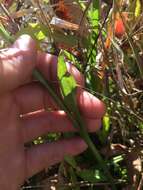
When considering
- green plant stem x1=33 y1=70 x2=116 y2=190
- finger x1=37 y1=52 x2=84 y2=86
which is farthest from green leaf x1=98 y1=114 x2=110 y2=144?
finger x1=37 y1=52 x2=84 y2=86

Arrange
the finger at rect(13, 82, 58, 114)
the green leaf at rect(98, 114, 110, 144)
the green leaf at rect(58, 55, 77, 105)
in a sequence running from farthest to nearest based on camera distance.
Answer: the green leaf at rect(98, 114, 110, 144), the finger at rect(13, 82, 58, 114), the green leaf at rect(58, 55, 77, 105)

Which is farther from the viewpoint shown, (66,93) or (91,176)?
(91,176)

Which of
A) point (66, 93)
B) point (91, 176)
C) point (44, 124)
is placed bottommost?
point (91, 176)

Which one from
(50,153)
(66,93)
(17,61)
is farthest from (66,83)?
(50,153)

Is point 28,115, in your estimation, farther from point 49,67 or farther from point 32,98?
point 49,67

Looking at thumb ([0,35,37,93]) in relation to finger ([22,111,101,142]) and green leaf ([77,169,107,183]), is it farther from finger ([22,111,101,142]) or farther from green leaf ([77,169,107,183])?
green leaf ([77,169,107,183])

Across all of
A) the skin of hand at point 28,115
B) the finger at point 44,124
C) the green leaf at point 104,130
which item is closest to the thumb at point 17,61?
the skin of hand at point 28,115

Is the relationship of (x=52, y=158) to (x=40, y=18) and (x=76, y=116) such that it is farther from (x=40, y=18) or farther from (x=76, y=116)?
(x=40, y=18)

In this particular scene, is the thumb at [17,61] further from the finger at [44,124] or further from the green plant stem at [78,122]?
the finger at [44,124]
